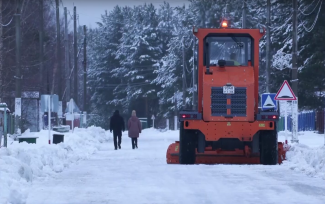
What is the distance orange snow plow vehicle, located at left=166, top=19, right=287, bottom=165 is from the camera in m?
18.3

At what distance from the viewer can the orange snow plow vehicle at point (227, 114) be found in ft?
60.1

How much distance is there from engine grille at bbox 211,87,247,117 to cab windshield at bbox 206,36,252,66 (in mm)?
933

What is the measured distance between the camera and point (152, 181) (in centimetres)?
1438

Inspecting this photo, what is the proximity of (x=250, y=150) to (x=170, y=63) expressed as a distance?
221ft

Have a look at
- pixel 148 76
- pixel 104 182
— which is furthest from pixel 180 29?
pixel 104 182

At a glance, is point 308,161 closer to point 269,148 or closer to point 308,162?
point 308,162

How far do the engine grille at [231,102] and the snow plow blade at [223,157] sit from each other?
1064mm

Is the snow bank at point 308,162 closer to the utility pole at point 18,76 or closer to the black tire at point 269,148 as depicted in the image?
the black tire at point 269,148

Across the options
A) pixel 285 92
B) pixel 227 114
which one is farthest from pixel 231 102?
pixel 285 92

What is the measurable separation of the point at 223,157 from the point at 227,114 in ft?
4.13

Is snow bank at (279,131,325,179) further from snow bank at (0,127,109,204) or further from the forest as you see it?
the forest

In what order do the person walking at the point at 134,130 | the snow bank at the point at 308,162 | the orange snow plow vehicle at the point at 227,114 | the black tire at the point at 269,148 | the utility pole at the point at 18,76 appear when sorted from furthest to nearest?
1. the utility pole at the point at 18,76
2. the person walking at the point at 134,130
3. the black tire at the point at 269,148
4. the orange snow plow vehicle at the point at 227,114
5. the snow bank at the point at 308,162

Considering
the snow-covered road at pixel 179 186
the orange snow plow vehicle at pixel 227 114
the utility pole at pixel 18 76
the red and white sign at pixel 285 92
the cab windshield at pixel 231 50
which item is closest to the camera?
the snow-covered road at pixel 179 186

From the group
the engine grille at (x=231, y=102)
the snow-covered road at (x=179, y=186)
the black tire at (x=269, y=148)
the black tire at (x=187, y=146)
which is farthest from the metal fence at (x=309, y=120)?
the snow-covered road at (x=179, y=186)
